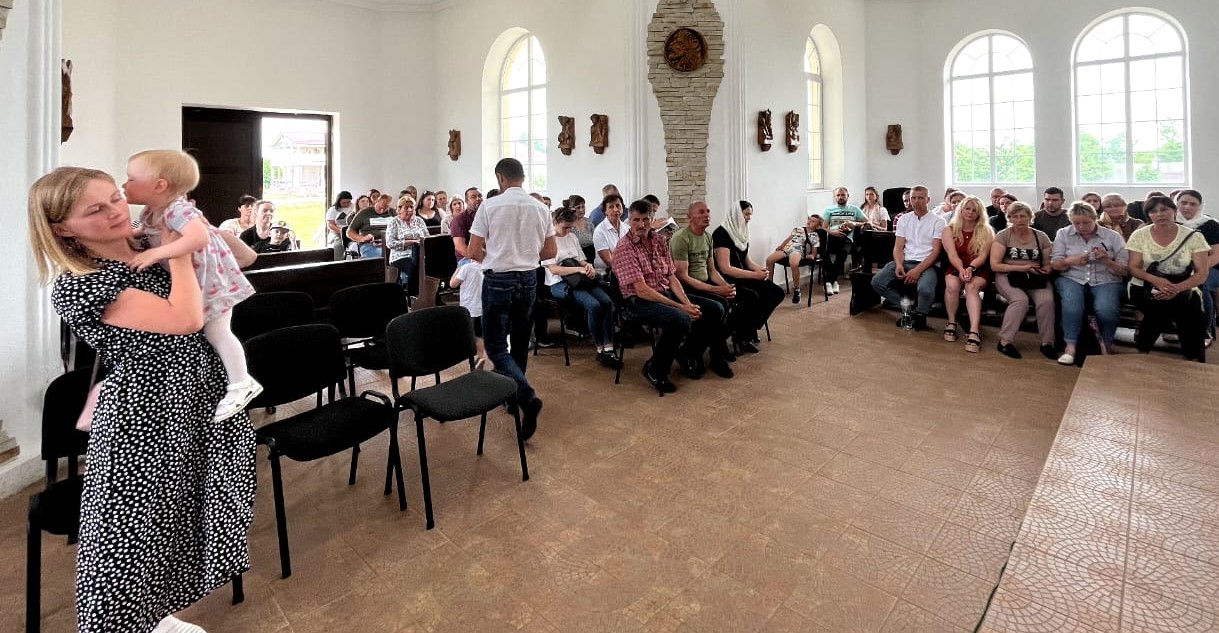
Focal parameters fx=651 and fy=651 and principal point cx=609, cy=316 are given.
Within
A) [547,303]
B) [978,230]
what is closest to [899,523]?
[547,303]

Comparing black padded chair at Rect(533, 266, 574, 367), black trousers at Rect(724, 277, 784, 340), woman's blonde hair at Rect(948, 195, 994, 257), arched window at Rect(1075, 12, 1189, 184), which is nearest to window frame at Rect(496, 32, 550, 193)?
black padded chair at Rect(533, 266, 574, 367)

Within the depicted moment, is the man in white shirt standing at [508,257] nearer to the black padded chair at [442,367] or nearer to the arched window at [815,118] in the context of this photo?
the black padded chair at [442,367]

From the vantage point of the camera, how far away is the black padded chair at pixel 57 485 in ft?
6.30

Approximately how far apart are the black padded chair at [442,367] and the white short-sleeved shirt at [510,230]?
1.81ft

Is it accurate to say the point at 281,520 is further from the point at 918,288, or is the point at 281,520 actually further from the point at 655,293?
the point at 918,288

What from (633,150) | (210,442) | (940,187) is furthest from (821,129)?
(210,442)

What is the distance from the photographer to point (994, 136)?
10.4m

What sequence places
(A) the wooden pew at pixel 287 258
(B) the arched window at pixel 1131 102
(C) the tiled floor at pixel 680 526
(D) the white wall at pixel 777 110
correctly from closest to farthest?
(C) the tiled floor at pixel 680 526, (A) the wooden pew at pixel 287 258, (D) the white wall at pixel 777 110, (B) the arched window at pixel 1131 102

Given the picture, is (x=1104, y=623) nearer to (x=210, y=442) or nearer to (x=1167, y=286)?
(x=210, y=442)

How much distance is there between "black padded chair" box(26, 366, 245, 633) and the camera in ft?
6.30

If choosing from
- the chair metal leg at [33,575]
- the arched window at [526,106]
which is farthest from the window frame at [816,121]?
the chair metal leg at [33,575]

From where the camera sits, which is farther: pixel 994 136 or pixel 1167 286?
pixel 994 136

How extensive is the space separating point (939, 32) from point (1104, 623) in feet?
36.4

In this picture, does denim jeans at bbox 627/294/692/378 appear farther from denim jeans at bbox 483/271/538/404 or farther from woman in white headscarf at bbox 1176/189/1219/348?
woman in white headscarf at bbox 1176/189/1219/348
